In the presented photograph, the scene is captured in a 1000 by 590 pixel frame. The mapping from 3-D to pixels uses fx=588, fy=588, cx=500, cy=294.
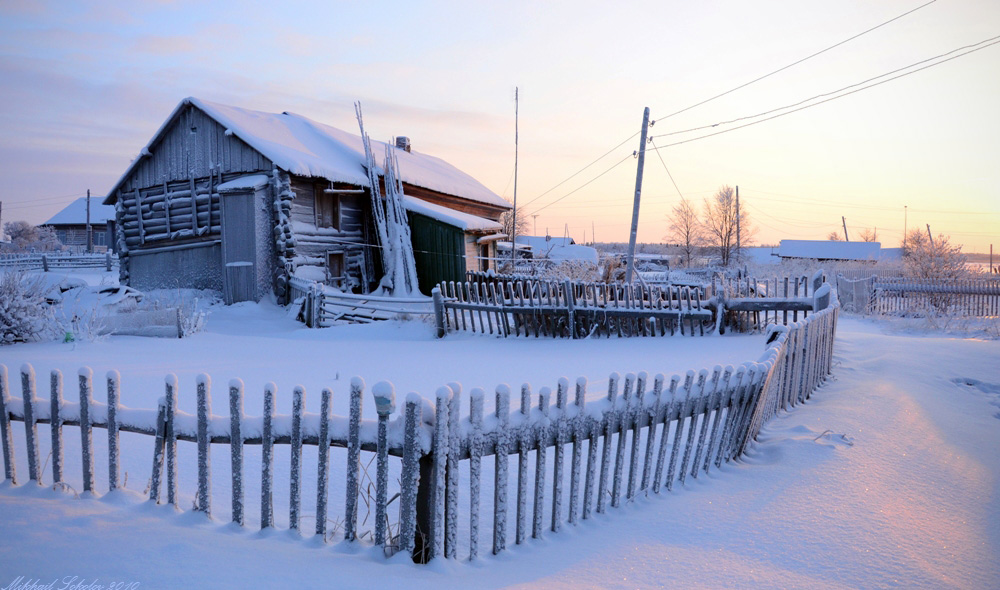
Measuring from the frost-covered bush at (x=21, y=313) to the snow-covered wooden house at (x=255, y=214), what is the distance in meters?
7.23

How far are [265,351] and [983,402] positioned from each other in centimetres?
1084

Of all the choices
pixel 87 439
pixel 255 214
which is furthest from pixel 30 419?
pixel 255 214

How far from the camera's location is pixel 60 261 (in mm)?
32656

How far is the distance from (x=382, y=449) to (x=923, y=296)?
78.1 ft

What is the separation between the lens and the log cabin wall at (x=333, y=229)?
1922cm

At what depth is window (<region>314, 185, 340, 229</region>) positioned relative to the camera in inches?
787

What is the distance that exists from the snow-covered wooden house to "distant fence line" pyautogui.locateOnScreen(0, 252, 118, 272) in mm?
13259

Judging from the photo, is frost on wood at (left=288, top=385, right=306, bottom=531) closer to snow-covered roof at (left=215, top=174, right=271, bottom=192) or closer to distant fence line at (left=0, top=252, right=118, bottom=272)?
snow-covered roof at (left=215, top=174, right=271, bottom=192)

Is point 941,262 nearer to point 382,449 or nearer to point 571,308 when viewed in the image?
point 571,308

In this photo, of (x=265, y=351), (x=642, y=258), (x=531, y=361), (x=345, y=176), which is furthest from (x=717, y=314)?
(x=642, y=258)

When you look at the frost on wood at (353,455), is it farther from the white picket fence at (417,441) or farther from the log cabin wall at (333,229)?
the log cabin wall at (333,229)

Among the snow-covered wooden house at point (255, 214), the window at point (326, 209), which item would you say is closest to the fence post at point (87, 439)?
the snow-covered wooden house at point (255, 214)

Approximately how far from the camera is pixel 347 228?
2117 cm

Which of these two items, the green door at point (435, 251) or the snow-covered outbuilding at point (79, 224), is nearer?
the green door at point (435, 251)
